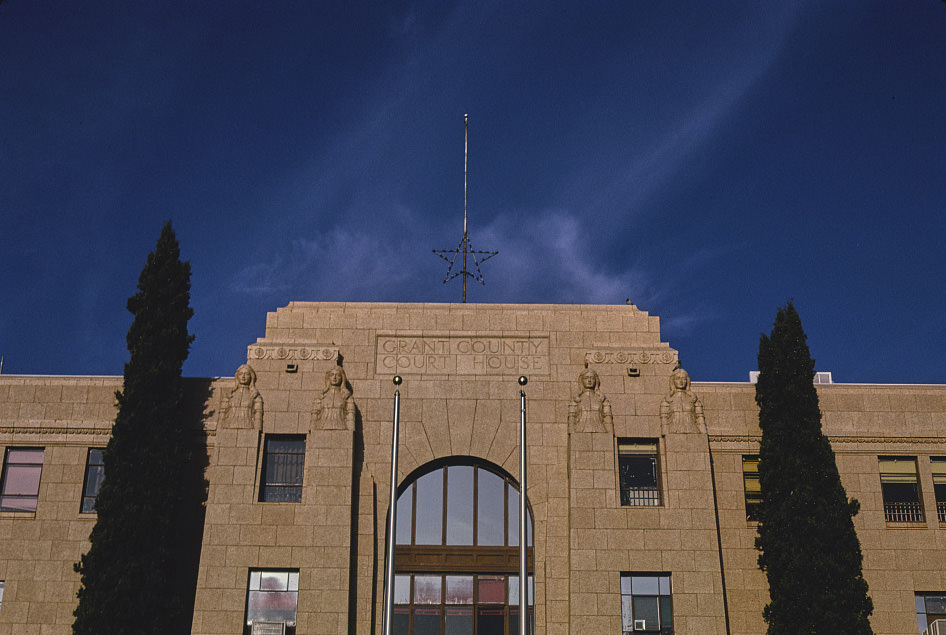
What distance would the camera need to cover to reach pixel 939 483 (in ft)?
101

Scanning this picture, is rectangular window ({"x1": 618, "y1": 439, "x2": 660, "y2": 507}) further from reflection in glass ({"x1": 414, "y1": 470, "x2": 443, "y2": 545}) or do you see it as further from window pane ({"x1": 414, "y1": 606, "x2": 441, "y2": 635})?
window pane ({"x1": 414, "y1": 606, "x2": 441, "y2": 635})

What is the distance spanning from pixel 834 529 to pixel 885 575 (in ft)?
10.3

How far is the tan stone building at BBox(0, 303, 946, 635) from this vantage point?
93.0 ft

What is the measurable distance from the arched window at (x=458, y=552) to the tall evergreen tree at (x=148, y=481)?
6.23 meters

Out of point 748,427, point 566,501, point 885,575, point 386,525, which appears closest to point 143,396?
point 386,525

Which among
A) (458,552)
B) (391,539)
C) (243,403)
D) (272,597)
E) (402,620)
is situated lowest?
(402,620)

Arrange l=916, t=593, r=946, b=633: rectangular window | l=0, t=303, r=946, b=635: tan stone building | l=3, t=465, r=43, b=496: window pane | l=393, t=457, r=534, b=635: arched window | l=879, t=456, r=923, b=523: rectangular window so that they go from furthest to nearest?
l=3, t=465, r=43, b=496: window pane, l=879, t=456, r=923, b=523: rectangular window, l=916, t=593, r=946, b=633: rectangular window, l=393, t=457, r=534, b=635: arched window, l=0, t=303, r=946, b=635: tan stone building

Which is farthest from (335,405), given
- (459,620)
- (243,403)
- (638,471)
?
(638,471)

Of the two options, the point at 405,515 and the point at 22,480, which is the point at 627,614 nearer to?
the point at 405,515

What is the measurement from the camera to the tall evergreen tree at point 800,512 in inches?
1069

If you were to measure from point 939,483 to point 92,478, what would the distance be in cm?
2481

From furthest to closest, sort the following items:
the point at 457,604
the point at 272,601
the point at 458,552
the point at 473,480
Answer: the point at 473,480
the point at 458,552
the point at 457,604
the point at 272,601

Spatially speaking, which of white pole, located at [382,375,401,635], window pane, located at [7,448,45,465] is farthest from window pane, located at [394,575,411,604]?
window pane, located at [7,448,45,465]

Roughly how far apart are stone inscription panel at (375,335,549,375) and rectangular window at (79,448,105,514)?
28.2 feet
